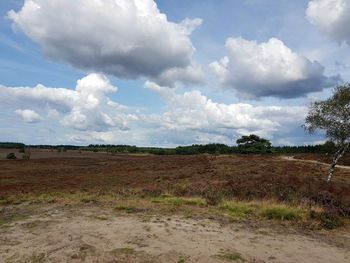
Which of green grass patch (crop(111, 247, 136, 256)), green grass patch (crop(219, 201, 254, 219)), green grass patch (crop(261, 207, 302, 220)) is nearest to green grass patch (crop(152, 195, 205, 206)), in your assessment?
green grass patch (crop(219, 201, 254, 219))

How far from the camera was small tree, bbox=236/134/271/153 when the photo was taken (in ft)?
358

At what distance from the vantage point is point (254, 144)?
111m

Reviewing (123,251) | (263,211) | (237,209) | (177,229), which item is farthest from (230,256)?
(237,209)

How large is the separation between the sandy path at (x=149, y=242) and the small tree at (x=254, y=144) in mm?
96288

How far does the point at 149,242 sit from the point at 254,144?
102 metres

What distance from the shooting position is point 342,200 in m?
20.0

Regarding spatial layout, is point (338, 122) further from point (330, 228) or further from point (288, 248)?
point (288, 248)

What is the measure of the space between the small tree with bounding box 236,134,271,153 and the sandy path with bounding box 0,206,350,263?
96.3 metres

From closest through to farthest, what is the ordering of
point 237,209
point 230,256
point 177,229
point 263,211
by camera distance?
point 230,256
point 177,229
point 263,211
point 237,209

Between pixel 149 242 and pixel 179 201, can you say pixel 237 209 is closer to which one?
pixel 179 201

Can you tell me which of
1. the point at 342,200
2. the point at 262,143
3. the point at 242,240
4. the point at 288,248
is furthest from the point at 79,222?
the point at 262,143

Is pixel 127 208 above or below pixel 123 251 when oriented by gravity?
above

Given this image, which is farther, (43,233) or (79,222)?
(79,222)

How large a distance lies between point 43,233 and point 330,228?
1044 centimetres
